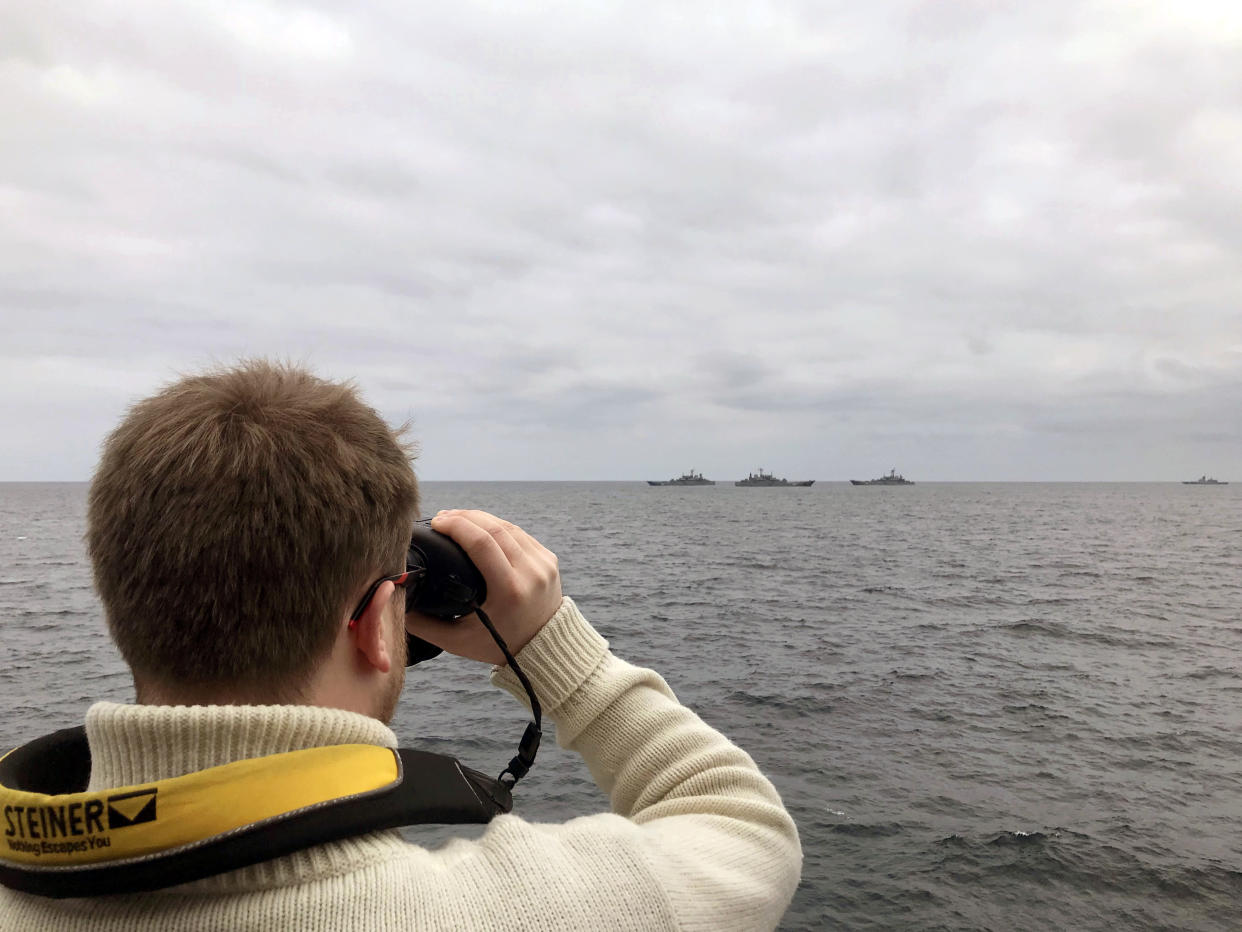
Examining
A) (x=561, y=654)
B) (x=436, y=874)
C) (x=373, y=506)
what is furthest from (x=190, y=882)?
(x=561, y=654)

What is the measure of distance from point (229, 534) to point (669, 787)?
3.34 ft

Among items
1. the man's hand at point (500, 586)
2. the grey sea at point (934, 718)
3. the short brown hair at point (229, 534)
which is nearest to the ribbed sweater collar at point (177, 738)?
the short brown hair at point (229, 534)

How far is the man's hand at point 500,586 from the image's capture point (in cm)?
173

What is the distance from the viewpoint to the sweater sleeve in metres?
1.35

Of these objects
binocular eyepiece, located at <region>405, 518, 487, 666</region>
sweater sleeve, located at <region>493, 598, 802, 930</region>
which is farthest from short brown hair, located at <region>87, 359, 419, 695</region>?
sweater sleeve, located at <region>493, 598, 802, 930</region>

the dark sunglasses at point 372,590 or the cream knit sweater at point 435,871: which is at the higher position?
the dark sunglasses at point 372,590

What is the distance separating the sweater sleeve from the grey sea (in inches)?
300

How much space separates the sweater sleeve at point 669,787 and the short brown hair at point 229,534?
57 cm

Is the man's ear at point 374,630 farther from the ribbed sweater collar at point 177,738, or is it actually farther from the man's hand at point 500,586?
the man's hand at point 500,586

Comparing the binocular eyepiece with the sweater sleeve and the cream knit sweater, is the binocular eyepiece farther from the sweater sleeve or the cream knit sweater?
the cream knit sweater

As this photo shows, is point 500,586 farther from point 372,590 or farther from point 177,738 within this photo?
point 177,738

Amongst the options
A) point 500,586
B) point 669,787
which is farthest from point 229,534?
point 669,787

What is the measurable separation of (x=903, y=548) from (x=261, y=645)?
171ft

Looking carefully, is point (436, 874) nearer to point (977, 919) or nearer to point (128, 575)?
point (128, 575)
